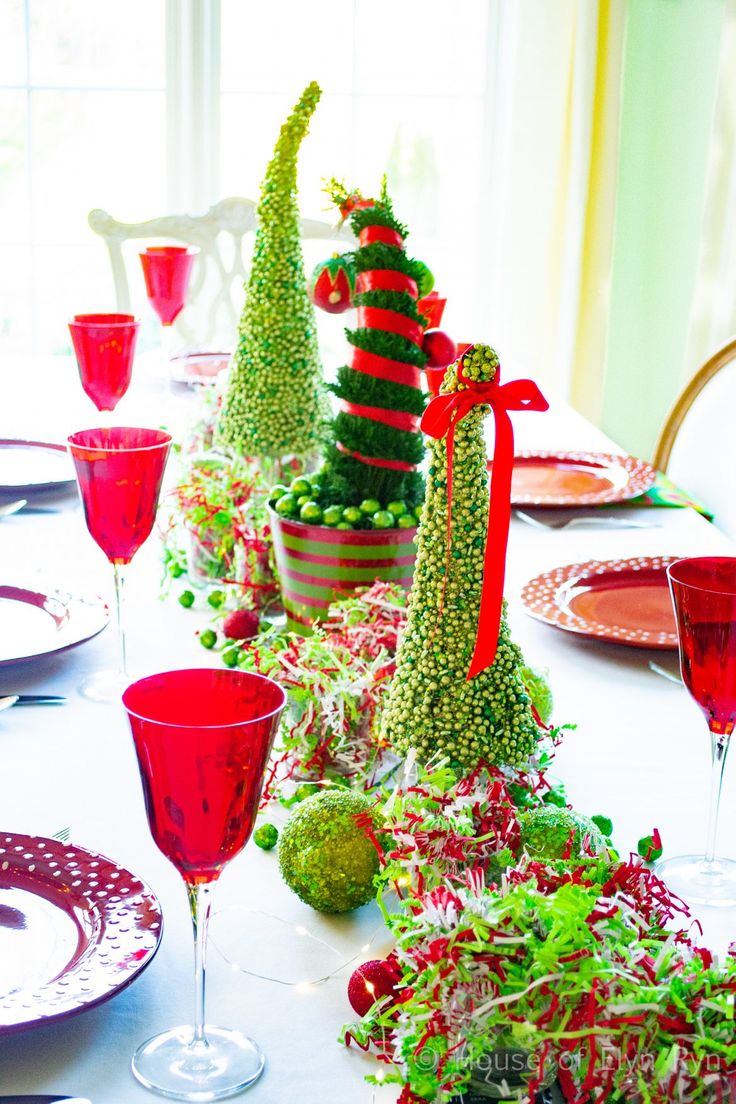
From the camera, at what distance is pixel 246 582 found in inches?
48.2

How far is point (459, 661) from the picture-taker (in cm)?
81

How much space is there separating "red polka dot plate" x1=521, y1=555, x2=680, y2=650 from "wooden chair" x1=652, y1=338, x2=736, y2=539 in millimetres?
525

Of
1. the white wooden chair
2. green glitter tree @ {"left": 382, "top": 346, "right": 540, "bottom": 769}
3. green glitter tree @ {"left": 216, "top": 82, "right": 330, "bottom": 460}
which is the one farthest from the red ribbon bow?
the white wooden chair

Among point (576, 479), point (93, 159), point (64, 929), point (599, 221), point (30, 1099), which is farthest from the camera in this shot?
point (93, 159)

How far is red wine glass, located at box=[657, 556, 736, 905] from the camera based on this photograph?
766mm

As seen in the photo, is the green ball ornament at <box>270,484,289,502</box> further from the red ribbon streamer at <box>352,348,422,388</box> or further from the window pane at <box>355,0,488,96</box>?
the window pane at <box>355,0,488,96</box>

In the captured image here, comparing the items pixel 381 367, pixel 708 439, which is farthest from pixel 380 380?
pixel 708 439

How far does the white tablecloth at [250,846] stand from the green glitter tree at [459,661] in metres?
0.12

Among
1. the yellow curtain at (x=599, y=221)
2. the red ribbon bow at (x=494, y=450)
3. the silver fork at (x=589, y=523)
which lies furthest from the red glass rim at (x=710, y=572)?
the yellow curtain at (x=599, y=221)

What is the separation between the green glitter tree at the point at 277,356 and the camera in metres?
1.33

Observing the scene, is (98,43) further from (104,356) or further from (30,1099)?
(30,1099)

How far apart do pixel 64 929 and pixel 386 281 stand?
1.99 ft

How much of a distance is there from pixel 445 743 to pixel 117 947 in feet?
0.82

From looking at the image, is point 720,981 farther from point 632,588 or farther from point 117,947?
point 632,588
